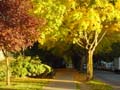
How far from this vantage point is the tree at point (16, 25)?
22730 millimetres

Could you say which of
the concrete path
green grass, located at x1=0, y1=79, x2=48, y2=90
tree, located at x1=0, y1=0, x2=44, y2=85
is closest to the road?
the concrete path

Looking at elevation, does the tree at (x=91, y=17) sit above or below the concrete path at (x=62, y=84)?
above

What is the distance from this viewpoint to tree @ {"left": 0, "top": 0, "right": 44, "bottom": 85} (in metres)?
22.7

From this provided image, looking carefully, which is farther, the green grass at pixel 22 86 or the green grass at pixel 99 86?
the green grass at pixel 99 86

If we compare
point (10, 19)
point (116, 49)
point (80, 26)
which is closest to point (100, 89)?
point (80, 26)

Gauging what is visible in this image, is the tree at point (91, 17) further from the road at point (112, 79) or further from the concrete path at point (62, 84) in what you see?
the road at point (112, 79)

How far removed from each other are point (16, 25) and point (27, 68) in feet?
56.9

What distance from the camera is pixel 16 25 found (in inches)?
923

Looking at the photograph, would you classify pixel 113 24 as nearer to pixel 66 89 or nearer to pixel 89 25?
pixel 89 25

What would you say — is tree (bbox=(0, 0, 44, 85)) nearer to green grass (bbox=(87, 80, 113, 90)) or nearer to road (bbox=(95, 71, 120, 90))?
green grass (bbox=(87, 80, 113, 90))

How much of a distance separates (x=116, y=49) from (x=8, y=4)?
55.4 m

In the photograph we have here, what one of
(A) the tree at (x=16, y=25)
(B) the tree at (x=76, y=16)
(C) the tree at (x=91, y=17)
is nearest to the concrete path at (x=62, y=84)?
(B) the tree at (x=76, y=16)

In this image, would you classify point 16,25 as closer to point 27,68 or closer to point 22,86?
point 22,86

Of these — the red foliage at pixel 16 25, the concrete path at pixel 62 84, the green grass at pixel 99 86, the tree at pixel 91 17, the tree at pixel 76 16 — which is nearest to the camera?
the red foliage at pixel 16 25
